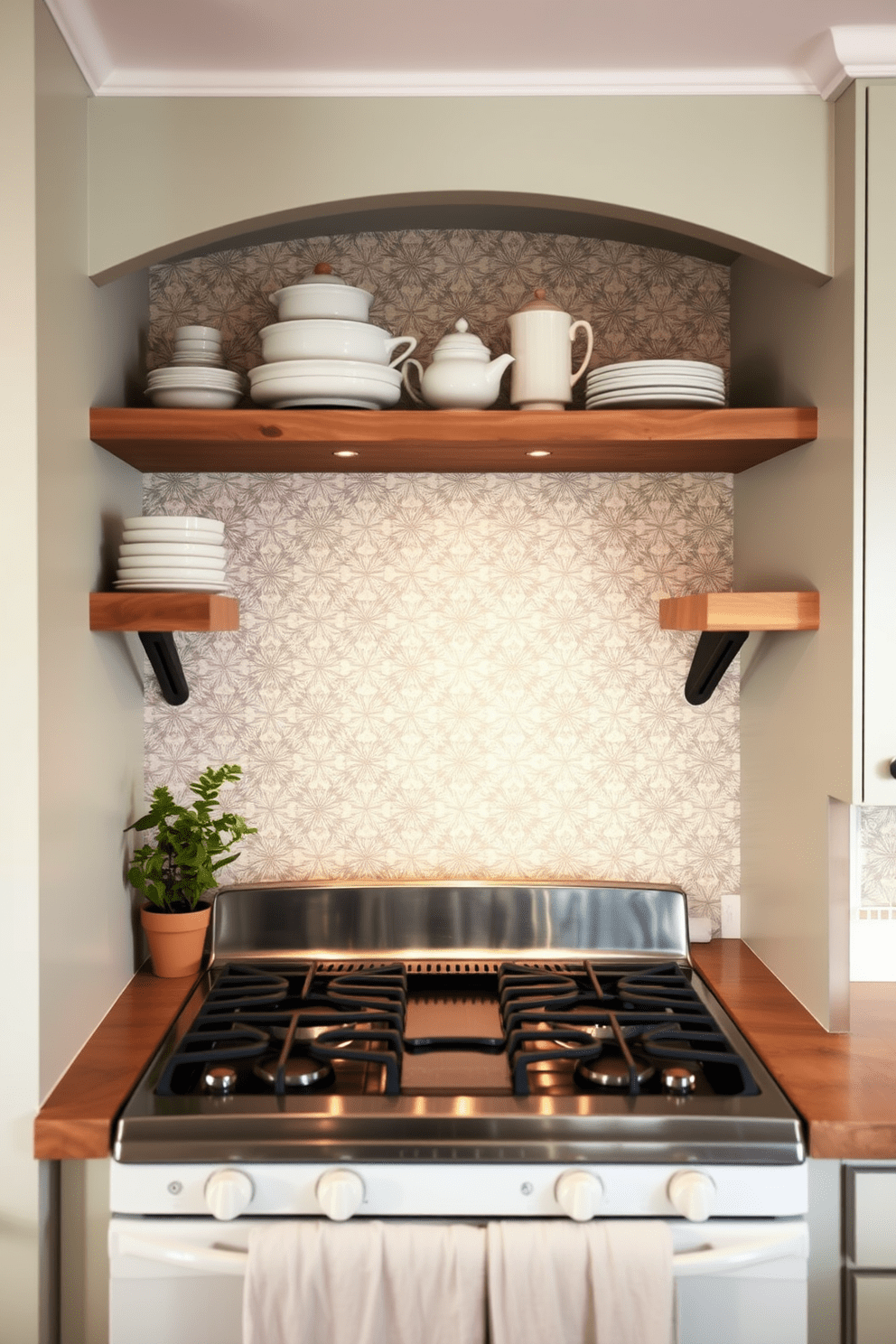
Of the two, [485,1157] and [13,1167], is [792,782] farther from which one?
[13,1167]

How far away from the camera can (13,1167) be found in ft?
4.53

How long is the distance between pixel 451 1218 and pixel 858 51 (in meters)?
1.69

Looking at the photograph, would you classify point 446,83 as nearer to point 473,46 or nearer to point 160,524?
point 473,46

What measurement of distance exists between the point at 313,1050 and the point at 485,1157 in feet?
1.04

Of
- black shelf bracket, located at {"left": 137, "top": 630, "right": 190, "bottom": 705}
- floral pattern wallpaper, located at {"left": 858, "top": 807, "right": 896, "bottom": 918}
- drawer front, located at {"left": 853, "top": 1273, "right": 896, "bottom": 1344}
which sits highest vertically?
black shelf bracket, located at {"left": 137, "top": 630, "right": 190, "bottom": 705}

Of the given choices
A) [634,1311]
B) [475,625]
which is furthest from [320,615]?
[634,1311]

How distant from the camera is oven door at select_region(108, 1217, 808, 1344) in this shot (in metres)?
1.35

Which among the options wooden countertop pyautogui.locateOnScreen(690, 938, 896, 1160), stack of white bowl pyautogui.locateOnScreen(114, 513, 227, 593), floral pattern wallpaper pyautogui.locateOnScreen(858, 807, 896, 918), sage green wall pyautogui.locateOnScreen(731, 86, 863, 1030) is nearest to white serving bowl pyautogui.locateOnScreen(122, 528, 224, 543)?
stack of white bowl pyautogui.locateOnScreen(114, 513, 227, 593)

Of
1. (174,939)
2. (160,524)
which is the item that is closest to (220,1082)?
(174,939)

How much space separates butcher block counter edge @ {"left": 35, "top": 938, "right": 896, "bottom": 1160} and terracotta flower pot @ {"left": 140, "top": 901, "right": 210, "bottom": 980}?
0.03m

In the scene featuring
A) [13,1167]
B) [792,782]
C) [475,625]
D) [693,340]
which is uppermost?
[693,340]

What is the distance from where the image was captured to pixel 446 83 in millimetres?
1608

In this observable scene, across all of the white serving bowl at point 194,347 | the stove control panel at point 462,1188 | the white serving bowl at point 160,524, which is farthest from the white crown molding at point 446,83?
the stove control panel at point 462,1188

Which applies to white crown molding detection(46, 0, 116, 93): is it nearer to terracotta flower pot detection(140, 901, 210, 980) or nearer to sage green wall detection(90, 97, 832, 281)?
sage green wall detection(90, 97, 832, 281)
